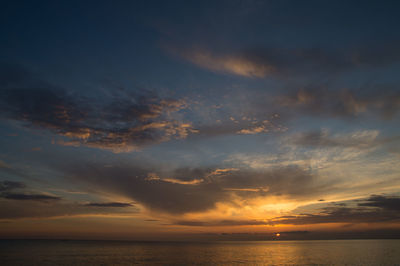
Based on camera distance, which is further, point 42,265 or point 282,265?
point 282,265

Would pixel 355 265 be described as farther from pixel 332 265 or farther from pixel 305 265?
pixel 305 265

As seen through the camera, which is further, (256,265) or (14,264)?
(256,265)

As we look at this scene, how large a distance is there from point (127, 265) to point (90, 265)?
12214 millimetres

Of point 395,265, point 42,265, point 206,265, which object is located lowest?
point 395,265

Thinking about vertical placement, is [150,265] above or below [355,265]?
above

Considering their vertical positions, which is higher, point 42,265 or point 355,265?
point 42,265

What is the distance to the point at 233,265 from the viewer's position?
9519cm

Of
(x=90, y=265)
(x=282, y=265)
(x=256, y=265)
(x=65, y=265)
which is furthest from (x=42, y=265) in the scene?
(x=282, y=265)

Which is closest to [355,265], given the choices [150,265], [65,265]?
[150,265]

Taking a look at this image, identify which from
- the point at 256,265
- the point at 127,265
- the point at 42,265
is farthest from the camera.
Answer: the point at 256,265

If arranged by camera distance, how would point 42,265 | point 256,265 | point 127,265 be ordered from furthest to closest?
point 256,265 < point 127,265 < point 42,265

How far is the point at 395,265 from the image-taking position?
88.7 metres

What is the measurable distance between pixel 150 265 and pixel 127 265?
803cm

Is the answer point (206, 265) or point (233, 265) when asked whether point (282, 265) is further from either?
point (206, 265)
